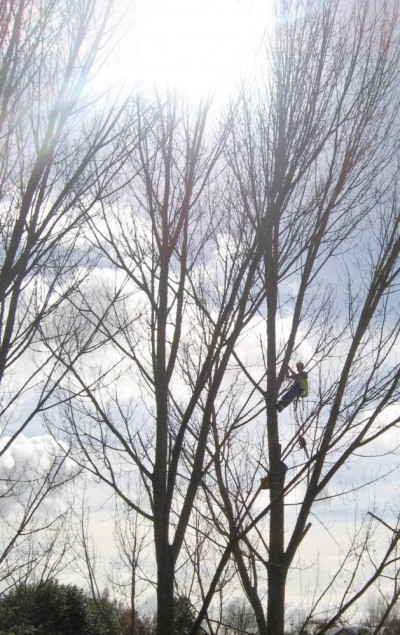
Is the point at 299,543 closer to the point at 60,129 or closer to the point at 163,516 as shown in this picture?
the point at 163,516

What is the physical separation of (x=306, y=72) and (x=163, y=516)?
3306mm

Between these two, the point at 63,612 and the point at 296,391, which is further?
the point at 63,612

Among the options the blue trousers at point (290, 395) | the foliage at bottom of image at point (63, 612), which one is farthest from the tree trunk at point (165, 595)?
the foliage at bottom of image at point (63, 612)

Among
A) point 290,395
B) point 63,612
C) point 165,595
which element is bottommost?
point 165,595

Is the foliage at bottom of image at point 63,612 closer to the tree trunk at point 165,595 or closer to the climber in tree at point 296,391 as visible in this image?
the climber in tree at point 296,391

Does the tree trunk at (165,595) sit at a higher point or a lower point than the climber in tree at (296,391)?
lower

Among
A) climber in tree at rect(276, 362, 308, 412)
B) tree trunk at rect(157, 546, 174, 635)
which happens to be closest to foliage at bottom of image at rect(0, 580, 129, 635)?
climber in tree at rect(276, 362, 308, 412)

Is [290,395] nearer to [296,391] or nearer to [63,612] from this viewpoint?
[296,391]

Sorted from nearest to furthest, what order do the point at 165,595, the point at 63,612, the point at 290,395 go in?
the point at 165,595, the point at 290,395, the point at 63,612

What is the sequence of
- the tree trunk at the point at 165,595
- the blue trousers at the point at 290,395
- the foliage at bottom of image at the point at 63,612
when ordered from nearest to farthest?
1. the tree trunk at the point at 165,595
2. the blue trousers at the point at 290,395
3. the foliage at bottom of image at the point at 63,612

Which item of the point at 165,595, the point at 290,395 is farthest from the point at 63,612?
the point at 165,595

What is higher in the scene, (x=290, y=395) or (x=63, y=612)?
(x=290, y=395)

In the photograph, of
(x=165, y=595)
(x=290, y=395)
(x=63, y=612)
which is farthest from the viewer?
(x=63, y=612)

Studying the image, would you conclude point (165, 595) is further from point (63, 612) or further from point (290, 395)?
point (63, 612)
